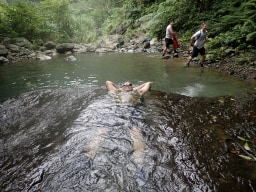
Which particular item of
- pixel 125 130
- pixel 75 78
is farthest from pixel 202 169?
pixel 75 78

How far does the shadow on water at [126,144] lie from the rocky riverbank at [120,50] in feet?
10.9

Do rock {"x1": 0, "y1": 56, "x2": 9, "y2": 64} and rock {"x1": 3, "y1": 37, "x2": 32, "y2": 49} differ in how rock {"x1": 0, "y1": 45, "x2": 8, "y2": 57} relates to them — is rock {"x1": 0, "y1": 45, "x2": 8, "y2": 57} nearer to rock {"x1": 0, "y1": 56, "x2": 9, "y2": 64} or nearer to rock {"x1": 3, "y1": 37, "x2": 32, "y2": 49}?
rock {"x1": 0, "y1": 56, "x2": 9, "y2": 64}

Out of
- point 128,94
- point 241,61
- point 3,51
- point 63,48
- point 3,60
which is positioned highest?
point 128,94

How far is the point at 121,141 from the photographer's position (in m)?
4.68

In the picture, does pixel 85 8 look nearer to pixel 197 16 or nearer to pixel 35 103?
pixel 197 16

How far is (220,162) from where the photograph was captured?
4.12 meters

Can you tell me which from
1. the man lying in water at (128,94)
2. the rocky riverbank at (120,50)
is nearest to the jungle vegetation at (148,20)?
the rocky riverbank at (120,50)

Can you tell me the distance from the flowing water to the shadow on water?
0.01m

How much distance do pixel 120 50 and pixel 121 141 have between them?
566 inches

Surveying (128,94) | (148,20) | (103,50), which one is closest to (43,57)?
(103,50)

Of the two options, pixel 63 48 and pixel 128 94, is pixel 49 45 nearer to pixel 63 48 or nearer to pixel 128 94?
pixel 63 48

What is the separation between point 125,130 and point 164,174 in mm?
1529

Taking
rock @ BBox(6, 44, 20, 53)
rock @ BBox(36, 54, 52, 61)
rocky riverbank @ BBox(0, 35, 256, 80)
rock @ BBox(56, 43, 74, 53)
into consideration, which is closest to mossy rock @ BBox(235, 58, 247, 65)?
rocky riverbank @ BBox(0, 35, 256, 80)

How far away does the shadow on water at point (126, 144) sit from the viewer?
3.60 m
